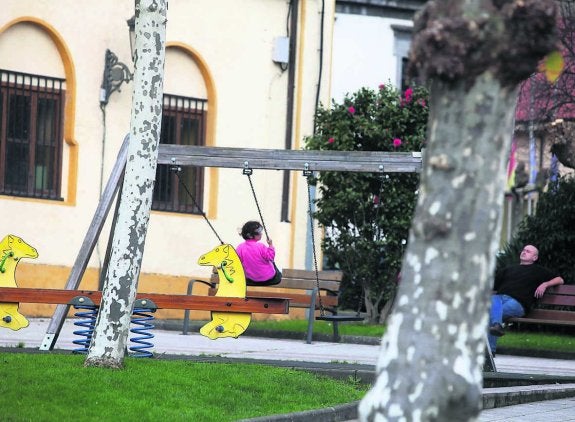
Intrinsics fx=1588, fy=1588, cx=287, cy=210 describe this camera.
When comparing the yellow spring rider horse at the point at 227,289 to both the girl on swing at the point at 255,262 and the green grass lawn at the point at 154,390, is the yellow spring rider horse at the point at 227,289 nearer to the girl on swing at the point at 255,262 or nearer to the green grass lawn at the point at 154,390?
the green grass lawn at the point at 154,390

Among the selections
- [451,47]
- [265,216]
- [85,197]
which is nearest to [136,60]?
[451,47]

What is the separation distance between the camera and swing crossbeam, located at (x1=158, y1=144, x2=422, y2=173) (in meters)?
16.0

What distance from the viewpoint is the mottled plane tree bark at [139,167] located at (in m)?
12.5

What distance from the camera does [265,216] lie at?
25422 millimetres

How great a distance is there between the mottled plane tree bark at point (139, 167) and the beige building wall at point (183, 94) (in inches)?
402

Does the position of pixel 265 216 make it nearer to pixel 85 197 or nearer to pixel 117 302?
pixel 85 197

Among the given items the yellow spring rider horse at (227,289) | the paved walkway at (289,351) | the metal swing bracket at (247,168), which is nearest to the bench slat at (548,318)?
the paved walkway at (289,351)

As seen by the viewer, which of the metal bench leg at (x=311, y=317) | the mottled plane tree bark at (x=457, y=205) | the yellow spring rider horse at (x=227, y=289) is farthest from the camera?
the metal bench leg at (x=311, y=317)

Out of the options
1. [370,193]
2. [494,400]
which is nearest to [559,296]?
[370,193]

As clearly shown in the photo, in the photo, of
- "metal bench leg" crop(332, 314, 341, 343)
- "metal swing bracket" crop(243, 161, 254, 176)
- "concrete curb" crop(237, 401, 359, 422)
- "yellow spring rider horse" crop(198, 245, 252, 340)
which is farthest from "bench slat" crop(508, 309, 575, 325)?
"concrete curb" crop(237, 401, 359, 422)

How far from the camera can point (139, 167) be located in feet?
41.2

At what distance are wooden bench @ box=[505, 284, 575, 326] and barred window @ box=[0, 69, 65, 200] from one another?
766cm

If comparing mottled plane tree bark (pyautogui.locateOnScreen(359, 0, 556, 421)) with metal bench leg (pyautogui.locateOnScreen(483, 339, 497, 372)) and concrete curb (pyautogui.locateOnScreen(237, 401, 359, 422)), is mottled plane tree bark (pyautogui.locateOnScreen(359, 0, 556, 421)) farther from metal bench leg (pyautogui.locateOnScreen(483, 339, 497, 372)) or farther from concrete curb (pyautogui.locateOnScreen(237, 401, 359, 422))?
metal bench leg (pyautogui.locateOnScreen(483, 339, 497, 372))

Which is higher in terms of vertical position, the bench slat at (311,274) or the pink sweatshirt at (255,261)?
the pink sweatshirt at (255,261)
